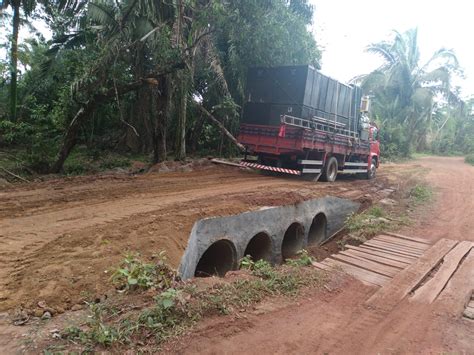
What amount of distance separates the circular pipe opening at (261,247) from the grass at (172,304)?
327 cm

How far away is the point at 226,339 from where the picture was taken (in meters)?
3.38

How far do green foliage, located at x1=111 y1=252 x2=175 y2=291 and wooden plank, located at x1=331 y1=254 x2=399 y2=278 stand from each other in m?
3.04

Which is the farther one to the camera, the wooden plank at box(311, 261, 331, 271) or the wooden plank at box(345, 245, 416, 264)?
the wooden plank at box(345, 245, 416, 264)

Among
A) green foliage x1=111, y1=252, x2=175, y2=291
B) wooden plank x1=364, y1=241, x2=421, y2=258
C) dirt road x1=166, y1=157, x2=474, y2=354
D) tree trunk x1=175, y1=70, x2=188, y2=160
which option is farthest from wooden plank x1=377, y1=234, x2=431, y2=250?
tree trunk x1=175, y1=70, x2=188, y2=160

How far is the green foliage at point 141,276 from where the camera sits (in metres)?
3.96

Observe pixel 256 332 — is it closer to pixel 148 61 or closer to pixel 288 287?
pixel 288 287

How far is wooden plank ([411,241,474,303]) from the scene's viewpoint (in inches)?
187

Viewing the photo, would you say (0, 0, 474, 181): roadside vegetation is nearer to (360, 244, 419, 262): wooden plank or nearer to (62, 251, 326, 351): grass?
(360, 244, 419, 262): wooden plank

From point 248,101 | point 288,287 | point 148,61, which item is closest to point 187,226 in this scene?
point 288,287

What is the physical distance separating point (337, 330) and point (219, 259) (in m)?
4.29

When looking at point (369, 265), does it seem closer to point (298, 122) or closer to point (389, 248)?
point (389, 248)

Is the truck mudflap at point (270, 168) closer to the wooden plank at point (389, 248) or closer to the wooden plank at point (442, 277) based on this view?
the wooden plank at point (389, 248)

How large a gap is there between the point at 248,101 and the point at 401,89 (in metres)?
20.7

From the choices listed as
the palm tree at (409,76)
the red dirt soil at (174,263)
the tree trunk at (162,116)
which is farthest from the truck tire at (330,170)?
the palm tree at (409,76)
